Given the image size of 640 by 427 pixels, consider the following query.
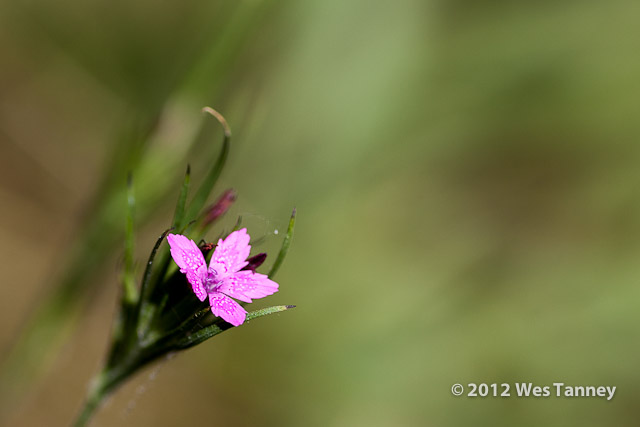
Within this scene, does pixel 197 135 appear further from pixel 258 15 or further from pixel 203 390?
pixel 203 390

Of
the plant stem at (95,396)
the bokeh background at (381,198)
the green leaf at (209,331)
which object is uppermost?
the bokeh background at (381,198)

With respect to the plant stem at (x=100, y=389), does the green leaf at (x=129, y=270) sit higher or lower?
higher

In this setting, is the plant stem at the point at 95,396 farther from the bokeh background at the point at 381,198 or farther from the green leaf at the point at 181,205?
the bokeh background at the point at 381,198

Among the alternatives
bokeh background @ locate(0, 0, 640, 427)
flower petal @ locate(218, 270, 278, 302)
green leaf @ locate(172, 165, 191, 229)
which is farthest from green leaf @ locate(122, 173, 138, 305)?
bokeh background @ locate(0, 0, 640, 427)

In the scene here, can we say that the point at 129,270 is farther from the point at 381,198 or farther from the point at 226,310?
the point at 381,198

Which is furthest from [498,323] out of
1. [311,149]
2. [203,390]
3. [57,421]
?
[57,421]

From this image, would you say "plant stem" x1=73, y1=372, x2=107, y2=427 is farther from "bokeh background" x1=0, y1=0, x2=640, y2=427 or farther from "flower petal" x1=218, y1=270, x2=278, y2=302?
"bokeh background" x1=0, y1=0, x2=640, y2=427

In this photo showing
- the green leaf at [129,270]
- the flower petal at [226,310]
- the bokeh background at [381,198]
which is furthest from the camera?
the bokeh background at [381,198]

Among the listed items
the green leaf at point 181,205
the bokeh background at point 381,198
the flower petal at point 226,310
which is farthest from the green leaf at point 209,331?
the bokeh background at point 381,198
